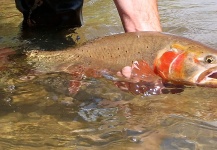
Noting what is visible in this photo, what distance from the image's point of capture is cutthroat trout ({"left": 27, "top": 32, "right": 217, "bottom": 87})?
2342mm

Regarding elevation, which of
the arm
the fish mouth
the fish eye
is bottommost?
the fish mouth

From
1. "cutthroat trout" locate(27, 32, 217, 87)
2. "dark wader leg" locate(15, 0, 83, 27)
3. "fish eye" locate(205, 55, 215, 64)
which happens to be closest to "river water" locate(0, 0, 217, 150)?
"cutthroat trout" locate(27, 32, 217, 87)

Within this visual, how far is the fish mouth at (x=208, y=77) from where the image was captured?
2288 mm

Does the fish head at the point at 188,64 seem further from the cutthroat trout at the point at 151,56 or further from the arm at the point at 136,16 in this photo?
the arm at the point at 136,16

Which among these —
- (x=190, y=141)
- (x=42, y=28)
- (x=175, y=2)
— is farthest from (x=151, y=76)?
(x=175, y=2)

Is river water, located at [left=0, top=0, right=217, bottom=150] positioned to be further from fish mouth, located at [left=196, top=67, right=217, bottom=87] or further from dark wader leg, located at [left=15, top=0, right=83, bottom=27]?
dark wader leg, located at [left=15, top=0, right=83, bottom=27]

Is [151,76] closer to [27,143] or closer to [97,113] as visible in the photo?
[97,113]

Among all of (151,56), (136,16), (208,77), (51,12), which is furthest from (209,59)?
(51,12)

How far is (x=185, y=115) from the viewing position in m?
2.13

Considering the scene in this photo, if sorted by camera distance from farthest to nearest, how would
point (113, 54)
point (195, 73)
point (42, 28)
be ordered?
point (42, 28)
point (113, 54)
point (195, 73)

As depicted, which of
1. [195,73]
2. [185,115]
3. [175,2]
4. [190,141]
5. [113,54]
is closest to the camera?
[190,141]

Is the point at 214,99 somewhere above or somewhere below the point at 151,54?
below

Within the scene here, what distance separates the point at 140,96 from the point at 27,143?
30.3 inches

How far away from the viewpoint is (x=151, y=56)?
2.47 m
